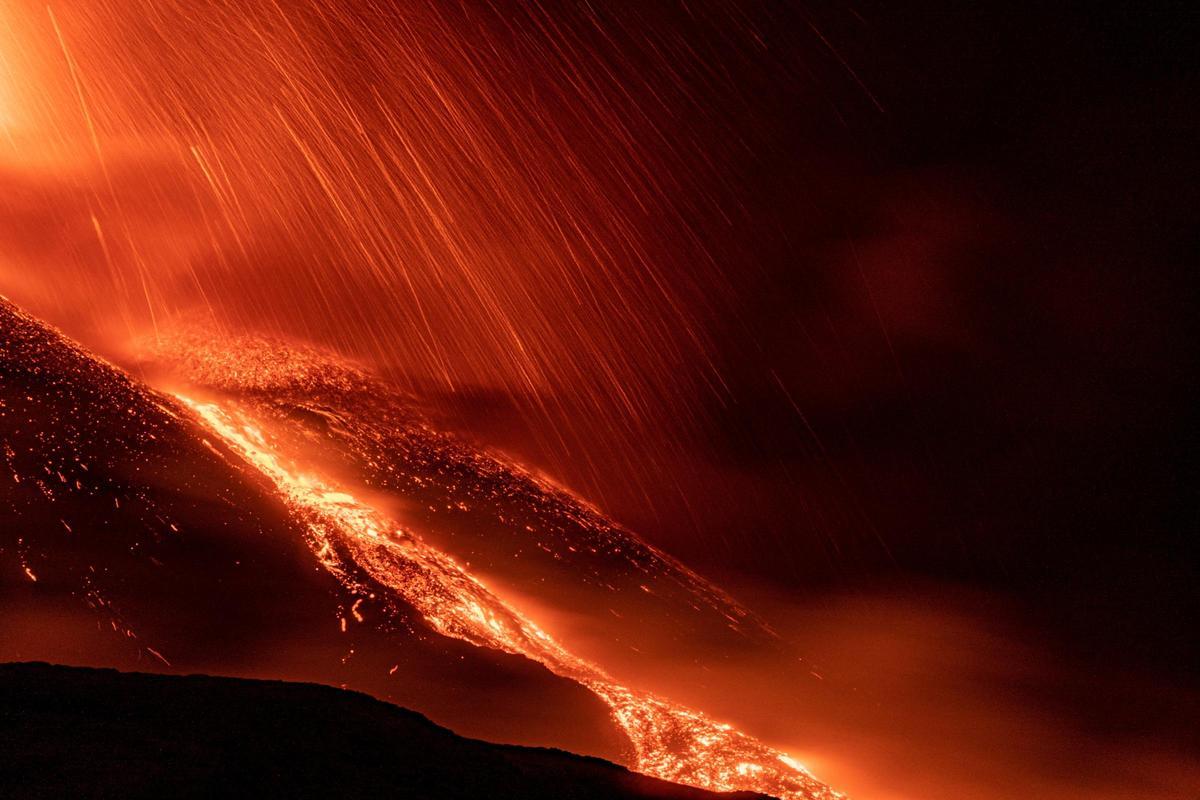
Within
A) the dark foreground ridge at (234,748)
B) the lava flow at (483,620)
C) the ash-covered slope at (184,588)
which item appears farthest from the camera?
the lava flow at (483,620)

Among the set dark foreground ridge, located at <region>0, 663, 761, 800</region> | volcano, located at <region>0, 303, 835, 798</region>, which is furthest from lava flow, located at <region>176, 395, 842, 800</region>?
dark foreground ridge, located at <region>0, 663, 761, 800</region>

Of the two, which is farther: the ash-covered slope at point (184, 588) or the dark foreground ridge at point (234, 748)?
the ash-covered slope at point (184, 588)

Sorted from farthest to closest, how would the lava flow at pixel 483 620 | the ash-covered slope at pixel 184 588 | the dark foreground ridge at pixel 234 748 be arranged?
the lava flow at pixel 483 620, the ash-covered slope at pixel 184 588, the dark foreground ridge at pixel 234 748

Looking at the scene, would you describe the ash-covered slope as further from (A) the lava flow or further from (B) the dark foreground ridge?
(B) the dark foreground ridge

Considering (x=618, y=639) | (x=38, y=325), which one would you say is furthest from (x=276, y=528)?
(x=618, y=639)

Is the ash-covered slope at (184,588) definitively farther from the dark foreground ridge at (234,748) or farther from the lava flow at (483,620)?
the dark foreground ridge at (234,748)

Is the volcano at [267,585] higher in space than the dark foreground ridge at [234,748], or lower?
higher

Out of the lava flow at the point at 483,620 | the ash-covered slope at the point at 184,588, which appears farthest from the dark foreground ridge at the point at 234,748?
the lava flow at the point at 483,620
